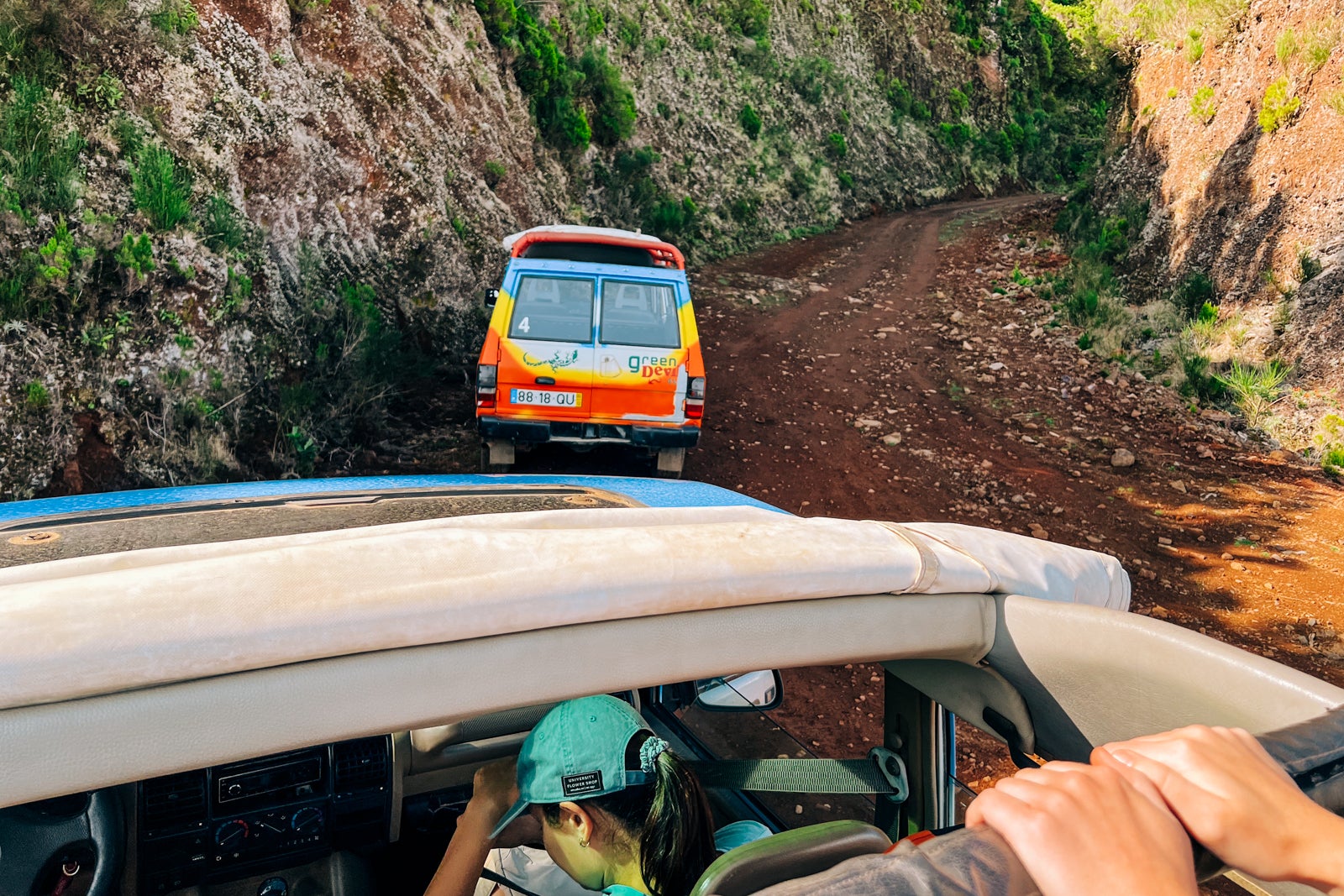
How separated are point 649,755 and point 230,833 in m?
1.15

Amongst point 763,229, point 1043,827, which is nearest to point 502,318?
point 1043,827

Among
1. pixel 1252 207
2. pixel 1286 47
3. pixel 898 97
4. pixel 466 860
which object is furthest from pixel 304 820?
pixel 898 97

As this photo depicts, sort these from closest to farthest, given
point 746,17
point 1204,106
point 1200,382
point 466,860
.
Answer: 1. point 466,860
2. point 1200,382
3. point 1204,106
4. point 746,17

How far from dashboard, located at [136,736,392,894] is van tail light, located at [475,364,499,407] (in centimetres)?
476

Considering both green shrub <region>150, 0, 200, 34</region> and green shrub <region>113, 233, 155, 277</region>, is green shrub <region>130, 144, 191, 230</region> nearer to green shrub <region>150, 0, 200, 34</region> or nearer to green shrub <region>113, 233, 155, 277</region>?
green shrub <region>113, 233, 155, 277</region>

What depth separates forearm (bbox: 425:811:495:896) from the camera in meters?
1.71

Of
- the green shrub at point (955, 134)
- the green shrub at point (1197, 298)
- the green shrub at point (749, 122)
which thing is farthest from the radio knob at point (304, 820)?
the green shrub at point (955, 134)

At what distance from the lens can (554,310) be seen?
716cm

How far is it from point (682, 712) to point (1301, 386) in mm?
9886

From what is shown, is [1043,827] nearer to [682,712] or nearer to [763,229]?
[682,712]

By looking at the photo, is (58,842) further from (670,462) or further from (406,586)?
(670,462)

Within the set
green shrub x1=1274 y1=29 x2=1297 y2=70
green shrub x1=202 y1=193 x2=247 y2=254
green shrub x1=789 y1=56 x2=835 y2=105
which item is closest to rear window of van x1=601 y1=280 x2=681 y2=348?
green shrub x1=202 y1=193 x2=247 y2=254

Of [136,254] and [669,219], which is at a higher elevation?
[669,219]

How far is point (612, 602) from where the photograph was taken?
1328 millimetres
